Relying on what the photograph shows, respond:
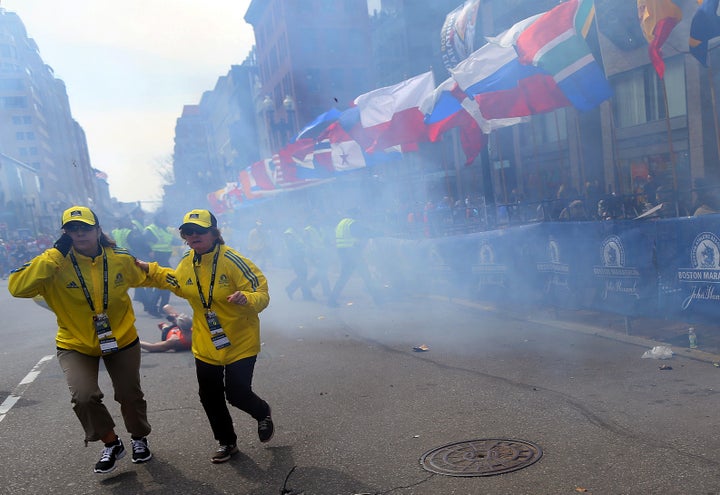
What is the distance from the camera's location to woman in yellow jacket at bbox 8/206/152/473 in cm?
377

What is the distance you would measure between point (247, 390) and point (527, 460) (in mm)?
1592

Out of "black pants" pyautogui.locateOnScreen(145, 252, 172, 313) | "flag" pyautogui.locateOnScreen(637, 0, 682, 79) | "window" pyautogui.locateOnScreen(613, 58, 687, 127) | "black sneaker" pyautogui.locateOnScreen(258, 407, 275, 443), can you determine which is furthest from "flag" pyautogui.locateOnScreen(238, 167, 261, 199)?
"black sneaker" pyautogui.locateOnScreen(258, 407, 275, 443)

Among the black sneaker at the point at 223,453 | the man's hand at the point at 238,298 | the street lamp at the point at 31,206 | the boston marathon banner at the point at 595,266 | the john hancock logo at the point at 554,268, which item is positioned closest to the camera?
the man's hand at the point at 238,298

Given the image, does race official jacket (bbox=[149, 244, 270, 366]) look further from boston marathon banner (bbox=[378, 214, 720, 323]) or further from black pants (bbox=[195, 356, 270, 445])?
boston marathon banner (bbox=[378, 214, 720, 323])

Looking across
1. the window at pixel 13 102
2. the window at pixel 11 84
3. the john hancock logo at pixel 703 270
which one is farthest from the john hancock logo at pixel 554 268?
the window at pixel 13 102

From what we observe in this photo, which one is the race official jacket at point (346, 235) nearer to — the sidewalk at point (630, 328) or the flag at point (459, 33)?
the sidewalk at point (630, 328)

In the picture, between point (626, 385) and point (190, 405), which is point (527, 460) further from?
point (190, 405)

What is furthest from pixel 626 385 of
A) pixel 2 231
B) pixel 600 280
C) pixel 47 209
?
pixel 47 209

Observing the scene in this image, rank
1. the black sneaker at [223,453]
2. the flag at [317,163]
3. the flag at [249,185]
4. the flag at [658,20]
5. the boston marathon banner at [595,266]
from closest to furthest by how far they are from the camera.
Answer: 1. the black sneaker at [223,453]
2. the boston marathon banner at [595,266]
3. the flag at [658,20]
4. the flag at [317,163]
5. the flag at [249,185]

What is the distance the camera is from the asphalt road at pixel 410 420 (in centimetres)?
357

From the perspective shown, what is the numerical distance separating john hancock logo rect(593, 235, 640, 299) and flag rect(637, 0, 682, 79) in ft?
6.30

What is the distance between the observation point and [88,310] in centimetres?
386

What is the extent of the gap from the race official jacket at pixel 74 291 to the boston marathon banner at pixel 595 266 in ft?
16.7

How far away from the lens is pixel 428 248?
11.1 m
